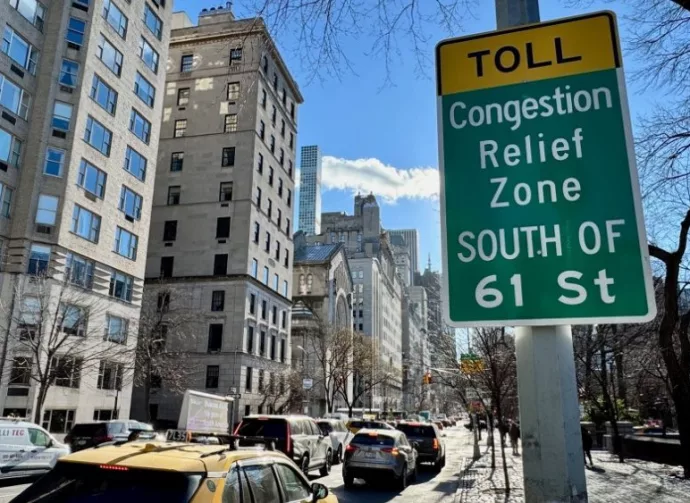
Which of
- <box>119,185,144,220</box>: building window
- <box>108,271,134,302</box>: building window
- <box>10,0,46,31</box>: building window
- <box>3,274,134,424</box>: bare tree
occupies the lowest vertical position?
<box>3,274,134,424</box>: bare tree

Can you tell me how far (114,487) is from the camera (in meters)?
4.28

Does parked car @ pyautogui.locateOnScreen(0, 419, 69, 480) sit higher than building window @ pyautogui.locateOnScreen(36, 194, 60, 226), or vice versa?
building window @ pyautogui.locateOnScreen(36, 194, 60, 226)

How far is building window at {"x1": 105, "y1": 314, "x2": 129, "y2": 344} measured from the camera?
117 ft

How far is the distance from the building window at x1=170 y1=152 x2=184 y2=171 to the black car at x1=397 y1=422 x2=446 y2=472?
39326 millimetres

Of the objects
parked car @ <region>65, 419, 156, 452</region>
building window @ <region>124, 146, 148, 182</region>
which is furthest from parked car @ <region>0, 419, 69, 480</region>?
building window @ <region>124, 146, 148, 182</region>

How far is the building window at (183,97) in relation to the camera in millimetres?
56281

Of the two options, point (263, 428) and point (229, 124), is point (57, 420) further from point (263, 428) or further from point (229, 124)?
point (229, 124)

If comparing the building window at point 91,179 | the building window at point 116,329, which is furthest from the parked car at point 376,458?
the building window at point 91,179

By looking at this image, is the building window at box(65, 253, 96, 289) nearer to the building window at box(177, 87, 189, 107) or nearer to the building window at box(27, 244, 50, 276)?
the building window at box(27, 244, 50, 276)

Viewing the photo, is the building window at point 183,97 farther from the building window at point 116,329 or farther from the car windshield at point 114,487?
the car windshield at point 114,487

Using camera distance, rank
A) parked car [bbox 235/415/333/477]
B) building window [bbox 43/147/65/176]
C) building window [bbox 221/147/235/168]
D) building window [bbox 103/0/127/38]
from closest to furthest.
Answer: parked car [bbox 235/415/333/477], building window [bbox 43/147/65/176], building window [bbox 103/0/127/38], building window [bbox 221/147/235/168]

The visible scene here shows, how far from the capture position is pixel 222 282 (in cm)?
4984

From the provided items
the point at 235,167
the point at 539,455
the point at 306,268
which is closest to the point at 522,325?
the point at 539,455

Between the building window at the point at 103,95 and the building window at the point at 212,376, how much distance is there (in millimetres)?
22597
